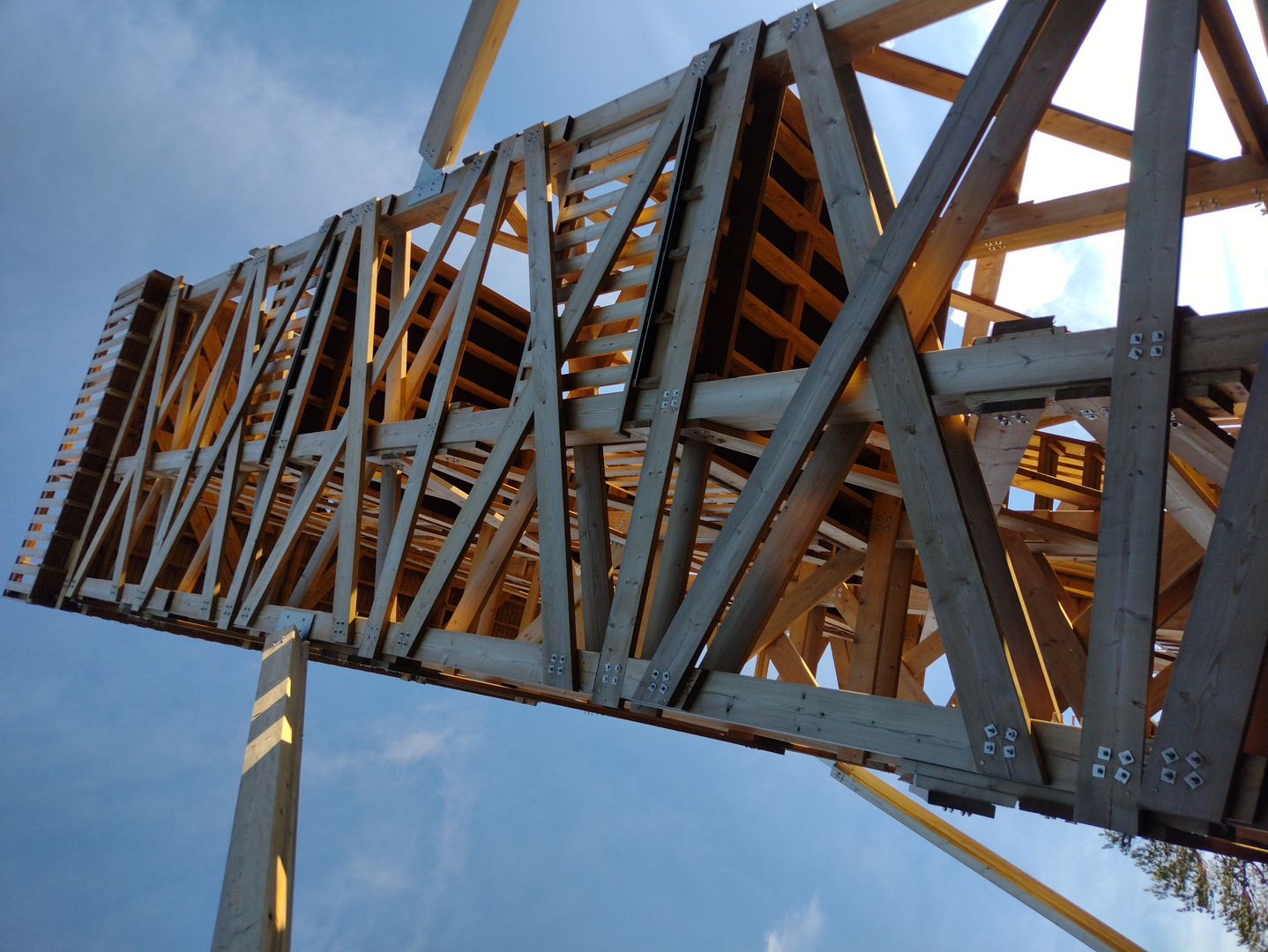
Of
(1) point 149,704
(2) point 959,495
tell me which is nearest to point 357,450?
(2) point 959,495

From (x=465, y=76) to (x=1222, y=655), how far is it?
23.9ft

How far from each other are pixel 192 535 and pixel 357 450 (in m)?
8.42

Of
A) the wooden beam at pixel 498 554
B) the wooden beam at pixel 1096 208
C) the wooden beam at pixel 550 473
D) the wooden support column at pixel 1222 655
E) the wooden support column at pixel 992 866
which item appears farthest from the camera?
the wooden support column at pixel 992 866

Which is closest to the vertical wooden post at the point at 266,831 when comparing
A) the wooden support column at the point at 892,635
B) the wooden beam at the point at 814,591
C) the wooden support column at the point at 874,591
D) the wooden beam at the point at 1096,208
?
the wooden beam at the point at 814,591

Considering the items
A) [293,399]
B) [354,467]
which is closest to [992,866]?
[354,467]

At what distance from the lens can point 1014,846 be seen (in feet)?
220

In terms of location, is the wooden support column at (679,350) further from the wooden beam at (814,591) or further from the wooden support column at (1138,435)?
the wooden beam at (814,591)

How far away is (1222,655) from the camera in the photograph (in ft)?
11.2

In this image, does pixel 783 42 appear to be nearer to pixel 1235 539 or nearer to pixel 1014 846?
pixel 1235 539

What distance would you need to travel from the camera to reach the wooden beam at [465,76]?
26.2 ft

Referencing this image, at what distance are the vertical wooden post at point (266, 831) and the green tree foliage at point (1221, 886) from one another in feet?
50.8

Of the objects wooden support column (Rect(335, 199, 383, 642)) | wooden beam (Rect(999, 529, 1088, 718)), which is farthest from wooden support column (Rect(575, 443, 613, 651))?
wooden beam (Rect(999, 529, 1088, 718))

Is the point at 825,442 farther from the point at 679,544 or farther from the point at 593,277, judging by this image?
the point at 593,277

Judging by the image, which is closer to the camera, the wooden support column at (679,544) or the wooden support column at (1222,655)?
the wooden support column at (1222,655)
